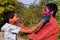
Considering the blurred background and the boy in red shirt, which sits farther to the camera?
the blurred background

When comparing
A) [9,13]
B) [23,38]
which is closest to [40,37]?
[9,13]

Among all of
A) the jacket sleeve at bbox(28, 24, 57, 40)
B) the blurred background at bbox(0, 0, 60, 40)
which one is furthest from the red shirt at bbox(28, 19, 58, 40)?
the blurred background at bbox(0, 0, 60, 40)

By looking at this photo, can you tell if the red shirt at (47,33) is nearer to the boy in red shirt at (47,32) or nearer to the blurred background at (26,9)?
the boy in red shirt at (47,32)

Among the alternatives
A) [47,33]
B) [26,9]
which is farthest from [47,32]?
[26,9]

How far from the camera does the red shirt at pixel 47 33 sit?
540cm

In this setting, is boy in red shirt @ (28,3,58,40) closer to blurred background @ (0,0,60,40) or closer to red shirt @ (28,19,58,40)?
red shirt @ (28,19,58,40)

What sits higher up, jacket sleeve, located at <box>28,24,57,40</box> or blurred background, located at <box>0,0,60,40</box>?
jacket sleeve, located at <box>28,24,57,40</box>

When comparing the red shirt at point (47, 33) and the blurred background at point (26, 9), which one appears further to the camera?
the blurred background at point (26, 9)

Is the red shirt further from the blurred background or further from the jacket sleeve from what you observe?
the blurred background

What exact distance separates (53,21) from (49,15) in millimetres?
120

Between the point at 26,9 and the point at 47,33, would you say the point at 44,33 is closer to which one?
the point at 47,33

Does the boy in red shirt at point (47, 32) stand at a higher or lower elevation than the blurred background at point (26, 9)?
higher

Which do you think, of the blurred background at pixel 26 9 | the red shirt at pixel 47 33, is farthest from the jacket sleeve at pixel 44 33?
the blurred background at pixel 26 9

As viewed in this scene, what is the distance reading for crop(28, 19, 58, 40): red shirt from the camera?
5.40 m
